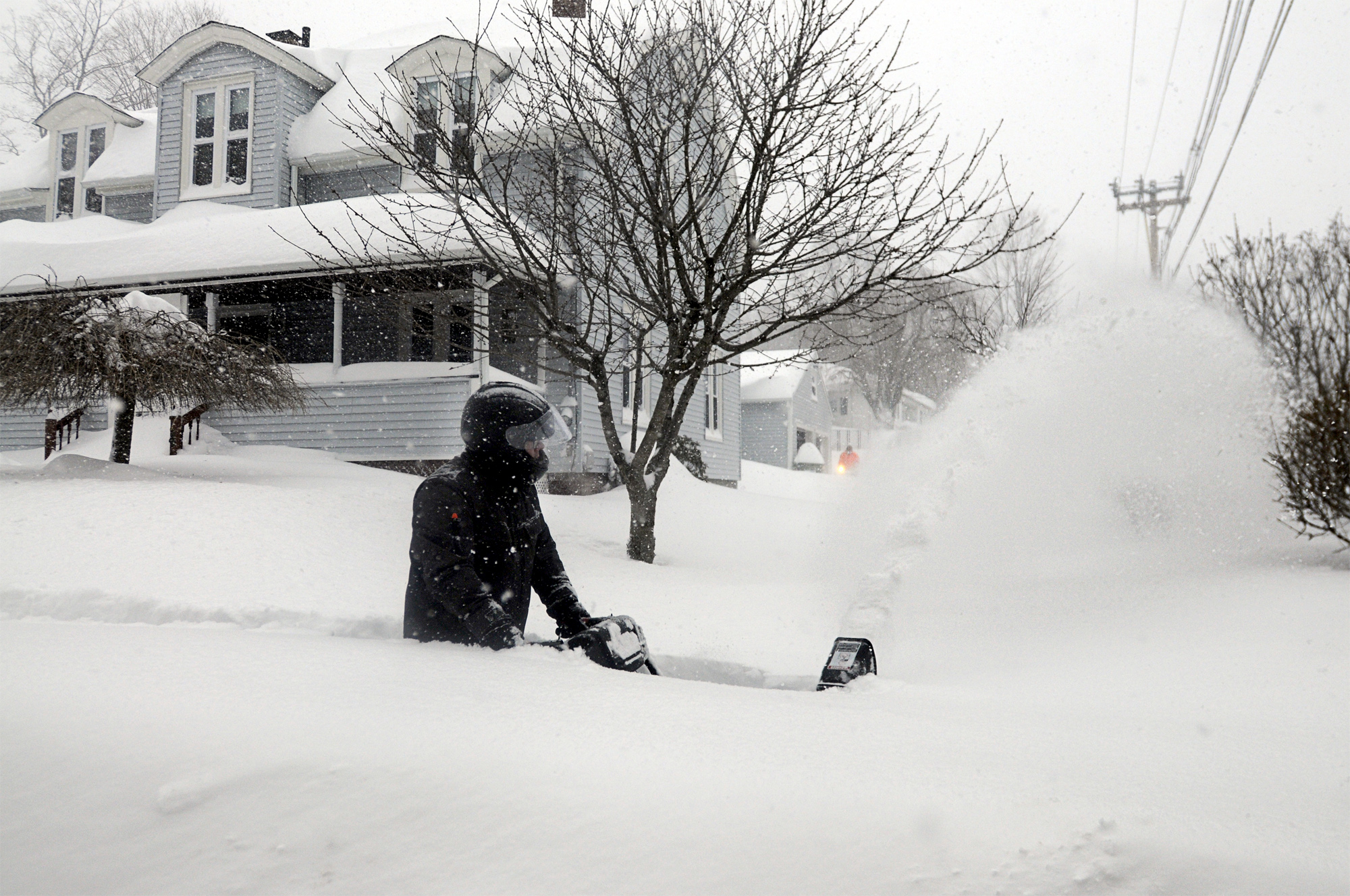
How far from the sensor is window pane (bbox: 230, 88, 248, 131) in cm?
1588

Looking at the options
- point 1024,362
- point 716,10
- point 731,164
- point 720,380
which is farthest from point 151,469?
point 720,380

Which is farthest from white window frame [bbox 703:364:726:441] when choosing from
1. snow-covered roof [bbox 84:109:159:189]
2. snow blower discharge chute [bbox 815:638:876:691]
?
snow blower discharge chute [bbox 815:638:876:691]

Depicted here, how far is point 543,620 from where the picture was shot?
20.1 feet

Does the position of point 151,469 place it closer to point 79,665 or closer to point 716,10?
point 716,10

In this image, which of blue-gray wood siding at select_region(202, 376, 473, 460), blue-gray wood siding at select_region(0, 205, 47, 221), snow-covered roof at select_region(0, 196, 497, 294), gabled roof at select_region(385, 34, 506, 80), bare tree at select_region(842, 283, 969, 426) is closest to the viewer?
snow-covered roof at select_region(0, 196, 497, 294)

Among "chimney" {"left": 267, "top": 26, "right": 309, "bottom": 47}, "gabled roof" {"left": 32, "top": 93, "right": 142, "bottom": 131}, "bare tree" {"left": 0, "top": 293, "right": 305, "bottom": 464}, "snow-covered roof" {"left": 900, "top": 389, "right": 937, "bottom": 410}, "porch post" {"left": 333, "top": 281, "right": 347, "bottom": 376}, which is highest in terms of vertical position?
"chimney" {"left": 267, "top": 26, "right": 309, "bottom": 47}

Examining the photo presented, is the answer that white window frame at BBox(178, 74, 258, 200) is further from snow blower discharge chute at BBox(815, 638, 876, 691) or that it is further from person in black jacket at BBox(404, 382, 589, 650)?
snow blower discharge chute at BBox(815, 638, 876, 691)

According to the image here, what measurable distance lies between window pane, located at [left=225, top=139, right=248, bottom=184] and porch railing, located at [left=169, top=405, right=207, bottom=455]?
5751 millimetres

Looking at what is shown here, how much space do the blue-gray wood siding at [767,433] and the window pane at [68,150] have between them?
2205cm

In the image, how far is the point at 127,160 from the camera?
57.1 ft

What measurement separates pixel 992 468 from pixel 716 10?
17.9 ft

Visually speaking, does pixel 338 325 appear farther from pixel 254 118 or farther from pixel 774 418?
pixel 774 418

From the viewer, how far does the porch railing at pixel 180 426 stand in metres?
11.8

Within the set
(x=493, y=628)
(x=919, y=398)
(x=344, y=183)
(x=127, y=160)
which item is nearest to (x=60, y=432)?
(x=344, y=183)
